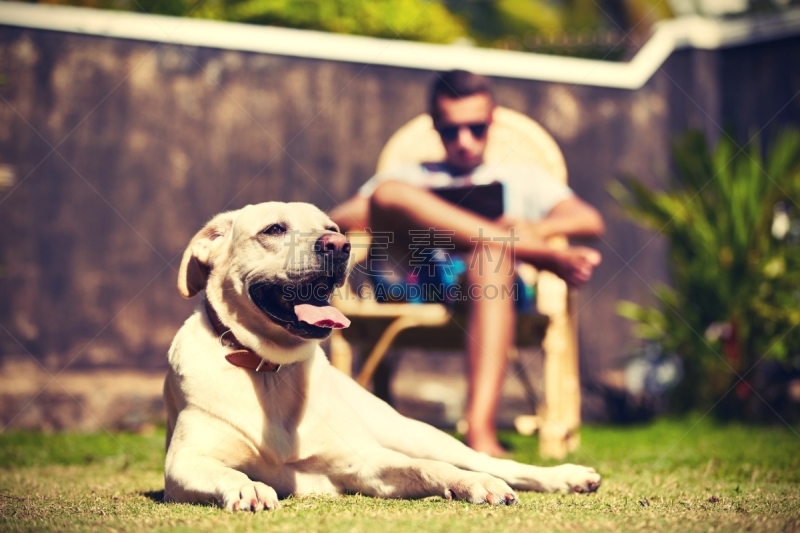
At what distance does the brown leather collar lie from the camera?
2.98 m

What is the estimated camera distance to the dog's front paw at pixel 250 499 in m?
2.48

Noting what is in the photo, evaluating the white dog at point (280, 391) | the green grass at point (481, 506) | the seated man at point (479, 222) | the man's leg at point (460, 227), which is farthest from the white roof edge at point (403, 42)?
the white dog at point (280, 391)

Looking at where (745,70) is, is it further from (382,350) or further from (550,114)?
(382,350)

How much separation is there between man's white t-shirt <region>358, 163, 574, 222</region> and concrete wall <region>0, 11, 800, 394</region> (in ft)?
3.35

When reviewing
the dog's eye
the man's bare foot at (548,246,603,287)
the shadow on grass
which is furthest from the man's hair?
the shadow on grass

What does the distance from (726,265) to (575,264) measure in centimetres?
197

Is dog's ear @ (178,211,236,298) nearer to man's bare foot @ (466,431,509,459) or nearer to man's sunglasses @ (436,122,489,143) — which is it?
man's bare foot @ (466,431,509,459)

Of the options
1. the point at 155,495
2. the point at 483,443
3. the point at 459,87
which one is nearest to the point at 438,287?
the point at 483,443

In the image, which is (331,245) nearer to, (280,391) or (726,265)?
(280,391)

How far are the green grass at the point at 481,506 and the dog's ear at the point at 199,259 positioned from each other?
74 centimetres

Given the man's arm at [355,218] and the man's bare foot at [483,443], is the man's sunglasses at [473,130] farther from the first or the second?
the man's bare foot at [483,443]

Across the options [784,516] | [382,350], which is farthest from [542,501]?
[382,350]

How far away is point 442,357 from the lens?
6332mm

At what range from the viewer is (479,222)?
4.54 meters
